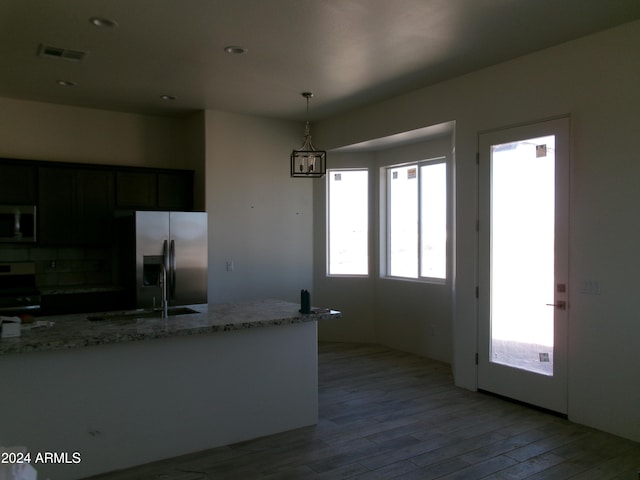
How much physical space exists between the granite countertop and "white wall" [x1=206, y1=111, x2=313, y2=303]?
2.12m

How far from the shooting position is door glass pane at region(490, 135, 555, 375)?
4.15 m

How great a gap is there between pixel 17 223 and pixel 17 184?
1.40ft

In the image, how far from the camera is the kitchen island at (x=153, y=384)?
2.89 metres

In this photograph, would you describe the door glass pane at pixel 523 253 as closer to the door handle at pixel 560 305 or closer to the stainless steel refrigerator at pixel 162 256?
the door handle at pixel 560 305

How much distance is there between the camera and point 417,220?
6.26m

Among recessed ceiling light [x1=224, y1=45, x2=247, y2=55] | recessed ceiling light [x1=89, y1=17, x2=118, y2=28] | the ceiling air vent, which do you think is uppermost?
the ceiling air vent

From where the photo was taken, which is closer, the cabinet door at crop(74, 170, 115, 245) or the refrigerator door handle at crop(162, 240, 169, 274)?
the refrigerator door handle at crop(162, 240, 169, 274)

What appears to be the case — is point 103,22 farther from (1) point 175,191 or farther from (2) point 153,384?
(1) point 175,191

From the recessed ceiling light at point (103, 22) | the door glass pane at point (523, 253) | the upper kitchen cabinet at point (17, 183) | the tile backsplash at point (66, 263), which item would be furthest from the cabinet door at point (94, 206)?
the door glass pane at point (523, 253)

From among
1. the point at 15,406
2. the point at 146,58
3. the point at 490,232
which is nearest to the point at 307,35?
the point at 146,58

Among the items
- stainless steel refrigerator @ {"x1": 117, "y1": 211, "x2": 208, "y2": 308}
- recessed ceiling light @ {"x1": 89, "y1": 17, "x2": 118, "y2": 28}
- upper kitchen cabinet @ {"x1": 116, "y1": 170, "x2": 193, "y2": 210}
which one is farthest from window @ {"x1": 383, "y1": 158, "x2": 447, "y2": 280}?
recessed ceiling light @ {"x1": 89, "y1": 17, "x2": 118, "y2": 28}

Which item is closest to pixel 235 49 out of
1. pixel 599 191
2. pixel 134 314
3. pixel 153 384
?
pixel 134 314

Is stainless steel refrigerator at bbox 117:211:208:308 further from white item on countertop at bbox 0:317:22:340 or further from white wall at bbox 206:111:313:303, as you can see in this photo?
white item on countertop at bbox 0:317:22:340

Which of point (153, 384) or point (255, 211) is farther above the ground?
point (255, 211)
